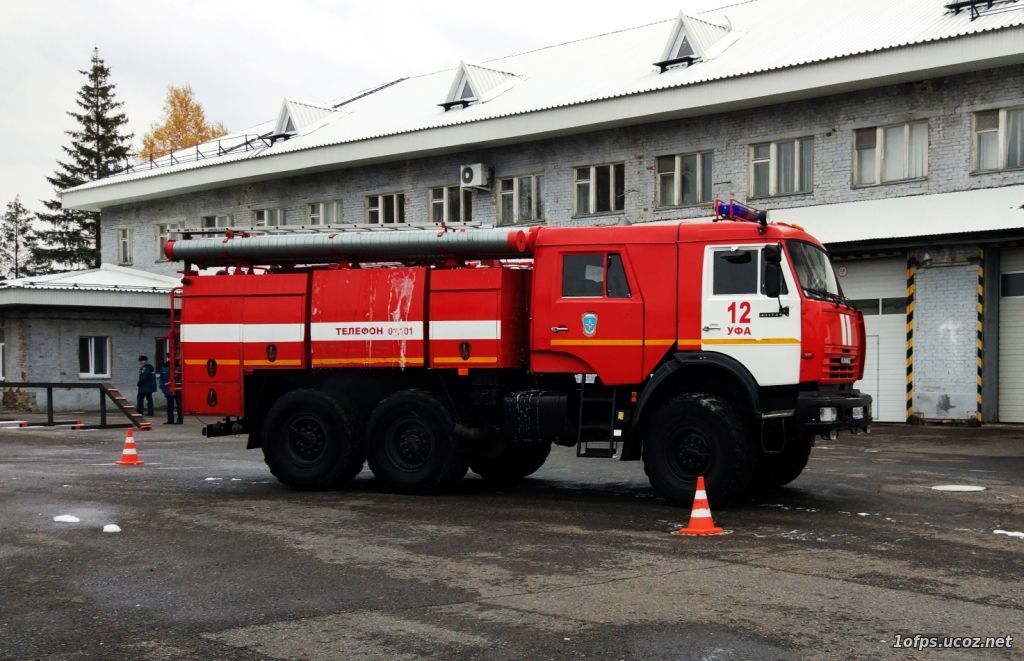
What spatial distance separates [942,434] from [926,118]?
6893mm

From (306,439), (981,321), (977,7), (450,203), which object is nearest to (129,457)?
(306,439)

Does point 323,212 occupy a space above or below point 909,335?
above

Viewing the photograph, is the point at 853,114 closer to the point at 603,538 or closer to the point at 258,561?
the point at 603,538

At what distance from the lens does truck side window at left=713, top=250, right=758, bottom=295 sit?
39.2ft

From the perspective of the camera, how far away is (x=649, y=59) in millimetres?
31344

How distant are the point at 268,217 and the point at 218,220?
107 inches

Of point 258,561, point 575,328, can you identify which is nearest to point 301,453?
point 575,328

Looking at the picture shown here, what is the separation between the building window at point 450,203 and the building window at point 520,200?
3.60ft

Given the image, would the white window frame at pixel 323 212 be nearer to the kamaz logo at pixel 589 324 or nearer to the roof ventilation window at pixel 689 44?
the roof ventilation window at pixel 689 44

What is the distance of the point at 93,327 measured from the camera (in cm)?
3562

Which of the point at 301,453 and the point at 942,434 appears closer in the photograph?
the point at 301,453

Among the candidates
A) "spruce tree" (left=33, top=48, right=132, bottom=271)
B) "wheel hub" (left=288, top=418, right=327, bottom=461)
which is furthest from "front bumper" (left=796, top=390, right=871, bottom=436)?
"spruce tree" (left=33, top=48, right=132, bottom=271)

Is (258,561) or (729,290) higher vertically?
(729,290)

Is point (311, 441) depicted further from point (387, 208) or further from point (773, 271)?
point (387, 208)
